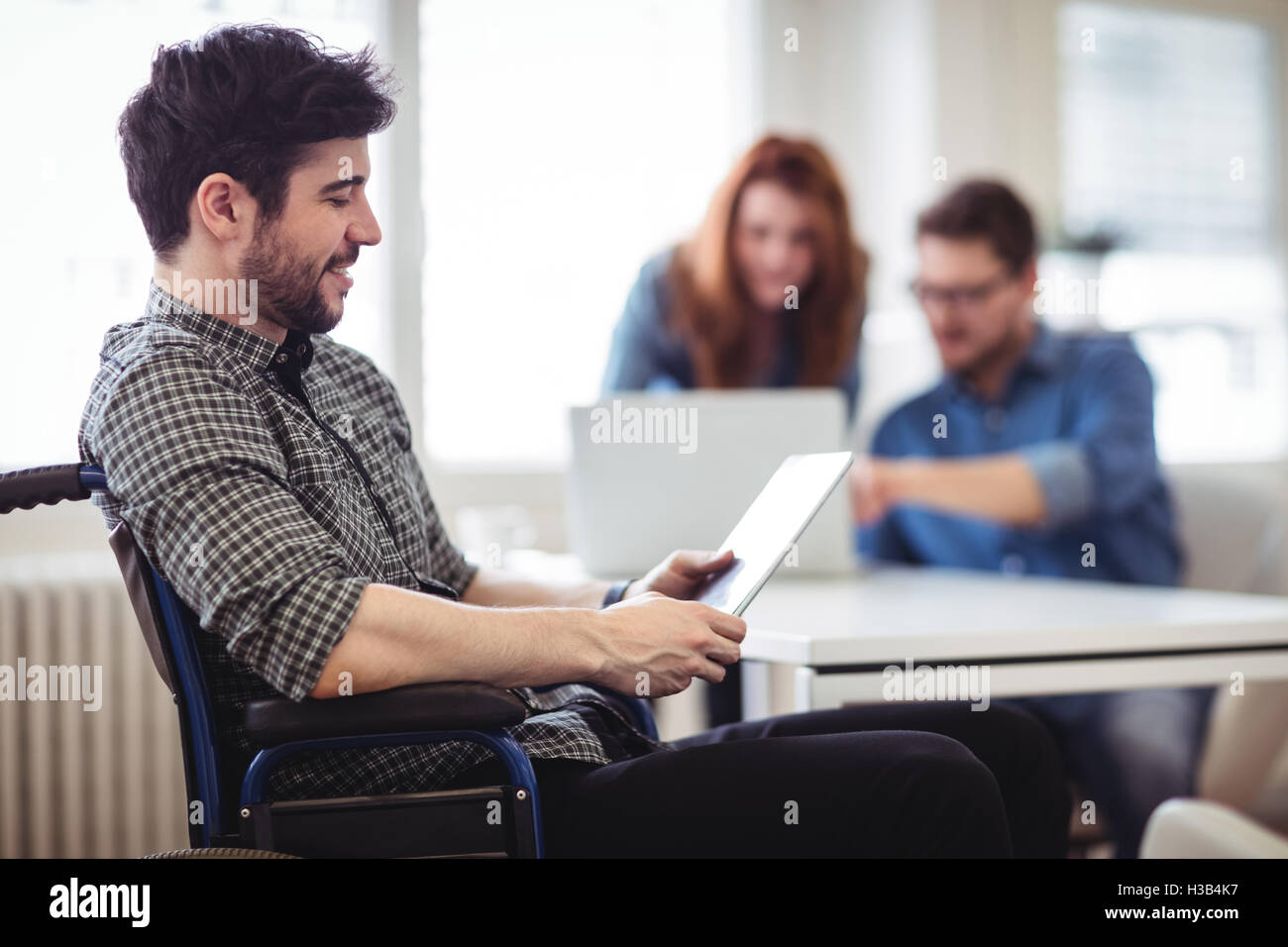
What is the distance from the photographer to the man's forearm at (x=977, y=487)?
6.98ft

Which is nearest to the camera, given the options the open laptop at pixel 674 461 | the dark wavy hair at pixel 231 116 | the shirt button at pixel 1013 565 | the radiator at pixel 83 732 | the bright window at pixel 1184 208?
the dark wavy hair at pixel 231 116

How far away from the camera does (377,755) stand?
1.17m

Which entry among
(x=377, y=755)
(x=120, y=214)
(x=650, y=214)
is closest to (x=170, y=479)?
(x=377, y=755)

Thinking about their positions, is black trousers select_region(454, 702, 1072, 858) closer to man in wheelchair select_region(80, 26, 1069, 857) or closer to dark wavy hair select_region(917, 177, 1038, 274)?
man in wheelchair select_region(80, 26, 1069, 857)

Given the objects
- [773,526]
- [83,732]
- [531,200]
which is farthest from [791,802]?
[531,200]

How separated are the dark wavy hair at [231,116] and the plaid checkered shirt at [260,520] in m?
0.12

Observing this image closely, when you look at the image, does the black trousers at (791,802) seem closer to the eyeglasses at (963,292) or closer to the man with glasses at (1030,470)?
the man with glasses at (1030,470)

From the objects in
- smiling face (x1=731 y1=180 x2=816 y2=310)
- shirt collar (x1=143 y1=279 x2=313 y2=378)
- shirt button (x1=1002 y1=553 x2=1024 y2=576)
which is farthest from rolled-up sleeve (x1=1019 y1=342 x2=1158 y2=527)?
shirt collar (x1=143 y1=279 x2=313 y2=378)

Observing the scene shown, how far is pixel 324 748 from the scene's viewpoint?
3.41 feet

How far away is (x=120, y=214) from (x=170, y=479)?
7.06 ft

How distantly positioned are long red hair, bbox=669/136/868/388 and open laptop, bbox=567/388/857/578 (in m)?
0.49

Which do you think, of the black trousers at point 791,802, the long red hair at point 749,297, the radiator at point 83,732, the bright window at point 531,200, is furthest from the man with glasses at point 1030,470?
the radiator at point 83,732

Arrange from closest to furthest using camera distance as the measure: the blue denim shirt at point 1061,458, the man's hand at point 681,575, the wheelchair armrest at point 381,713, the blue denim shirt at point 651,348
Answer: the wheelchair armrest at point 381,713 < the man's hand at point 681,575 < the blue denim shirt at point 1061,458 < the blue denim shirt at point 651,348
